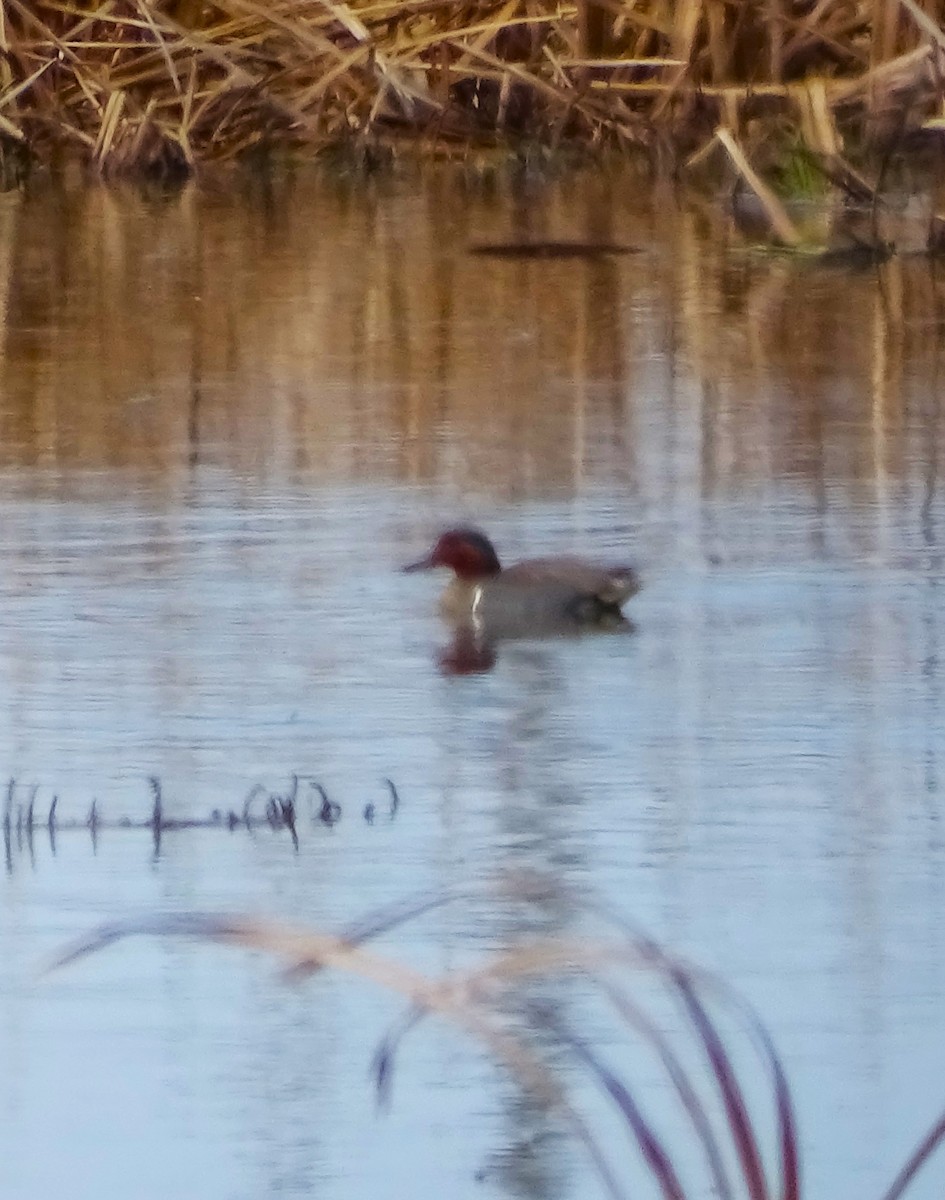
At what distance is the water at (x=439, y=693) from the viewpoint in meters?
3.06

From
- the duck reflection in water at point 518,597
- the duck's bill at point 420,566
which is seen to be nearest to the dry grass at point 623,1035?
the duck reflection in water at point 518,597

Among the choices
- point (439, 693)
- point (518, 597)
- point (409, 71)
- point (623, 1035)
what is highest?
point (409, 71)

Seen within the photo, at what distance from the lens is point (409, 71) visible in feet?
41.2

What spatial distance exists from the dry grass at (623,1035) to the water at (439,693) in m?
0.05

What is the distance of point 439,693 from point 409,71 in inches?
319

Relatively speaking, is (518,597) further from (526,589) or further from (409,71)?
(409,71)

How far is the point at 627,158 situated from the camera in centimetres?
1305

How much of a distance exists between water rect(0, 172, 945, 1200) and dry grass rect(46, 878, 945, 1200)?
0.16ft

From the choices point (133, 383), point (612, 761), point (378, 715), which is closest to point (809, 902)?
point (612, 761)

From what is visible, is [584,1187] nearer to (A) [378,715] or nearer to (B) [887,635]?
(A) [378,715]

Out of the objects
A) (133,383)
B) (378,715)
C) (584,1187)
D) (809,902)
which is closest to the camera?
(584,1187)

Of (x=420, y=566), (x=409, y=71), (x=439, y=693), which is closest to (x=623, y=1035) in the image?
(x=439, y=693)

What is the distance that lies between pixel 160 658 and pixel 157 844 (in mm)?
Answer: 1025

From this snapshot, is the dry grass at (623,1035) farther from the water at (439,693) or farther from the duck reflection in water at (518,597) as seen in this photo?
the duck reflection in water at (518,597)
